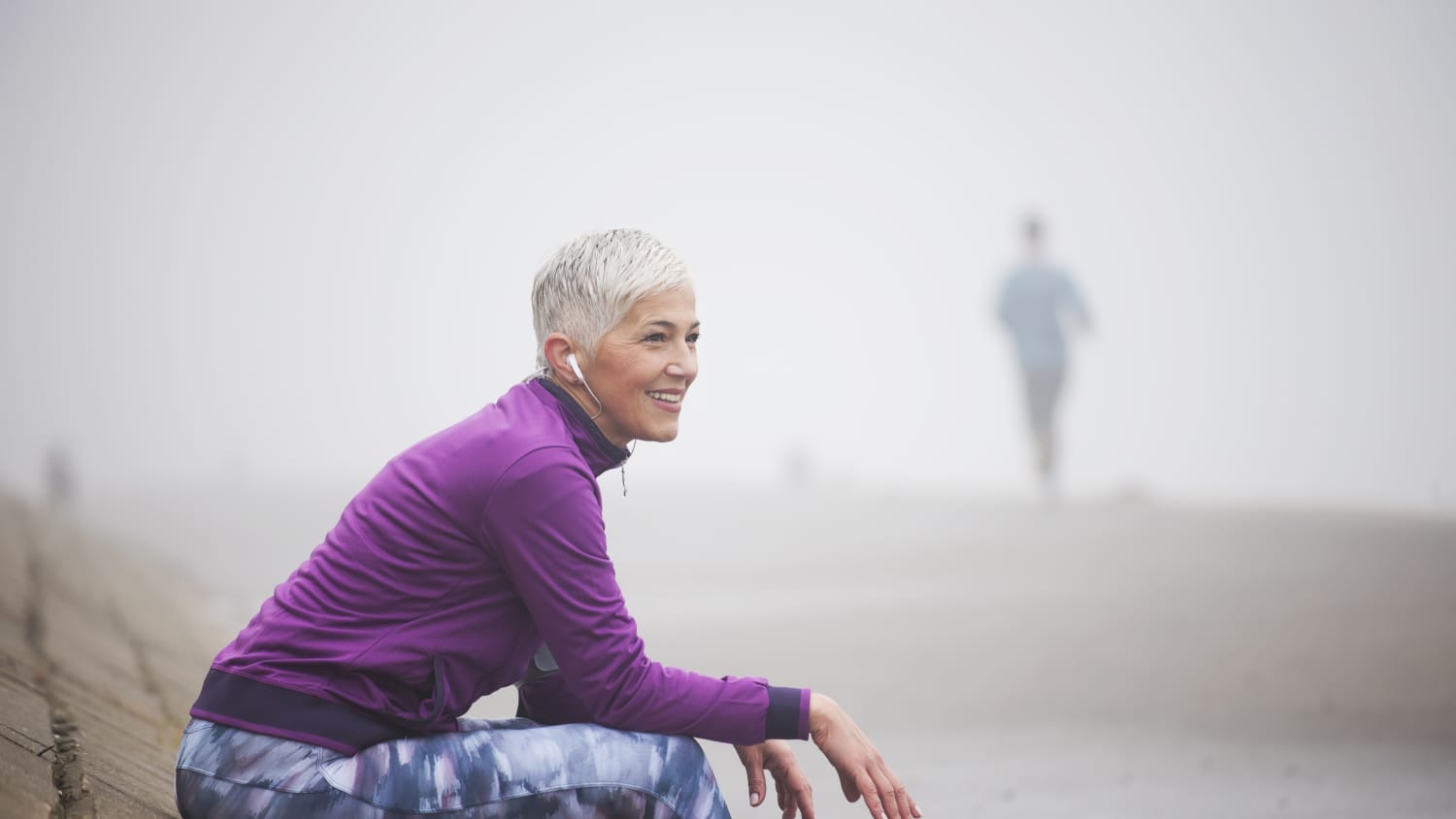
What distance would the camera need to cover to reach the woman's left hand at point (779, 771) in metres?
2.42

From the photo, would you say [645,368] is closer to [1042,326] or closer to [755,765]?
[755,765]

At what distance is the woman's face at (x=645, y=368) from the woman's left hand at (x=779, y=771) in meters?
0.58

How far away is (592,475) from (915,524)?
32.0ft

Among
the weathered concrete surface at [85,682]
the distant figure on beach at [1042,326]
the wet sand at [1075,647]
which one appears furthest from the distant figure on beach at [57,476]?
the distant figure on beach at [1042,326]

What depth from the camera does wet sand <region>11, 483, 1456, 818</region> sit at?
4457 mm

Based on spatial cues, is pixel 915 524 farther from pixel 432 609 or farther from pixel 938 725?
pixel 432 609

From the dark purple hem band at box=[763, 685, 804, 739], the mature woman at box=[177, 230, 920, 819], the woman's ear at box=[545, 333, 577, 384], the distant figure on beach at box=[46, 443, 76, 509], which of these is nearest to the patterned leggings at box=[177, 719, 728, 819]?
the mature woman at box=[177, 230, 920, 819]

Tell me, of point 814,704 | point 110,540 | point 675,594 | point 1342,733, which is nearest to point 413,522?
point 814,704

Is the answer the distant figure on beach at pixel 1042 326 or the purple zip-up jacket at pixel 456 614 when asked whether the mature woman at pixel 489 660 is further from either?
the distant figure on beach at pixel 1042 326

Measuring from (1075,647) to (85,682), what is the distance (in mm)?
4531

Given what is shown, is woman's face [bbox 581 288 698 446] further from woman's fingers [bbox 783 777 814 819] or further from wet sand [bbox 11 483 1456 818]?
wet sand [bbox 11 483 1456 818]

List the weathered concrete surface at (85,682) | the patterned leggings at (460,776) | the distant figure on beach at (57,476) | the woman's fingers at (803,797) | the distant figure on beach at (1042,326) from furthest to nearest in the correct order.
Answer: the distant figure on beach at (57,476)
the distant figure on beach at (1042,326)
the weathered concrete surface at (85,682)
the woman's fingers at (803,797)
the patterned leggings at (460,776)

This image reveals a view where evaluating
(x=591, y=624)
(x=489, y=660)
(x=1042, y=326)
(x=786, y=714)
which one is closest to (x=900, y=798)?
(x=786, y=714)

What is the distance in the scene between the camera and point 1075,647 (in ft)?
22.1
